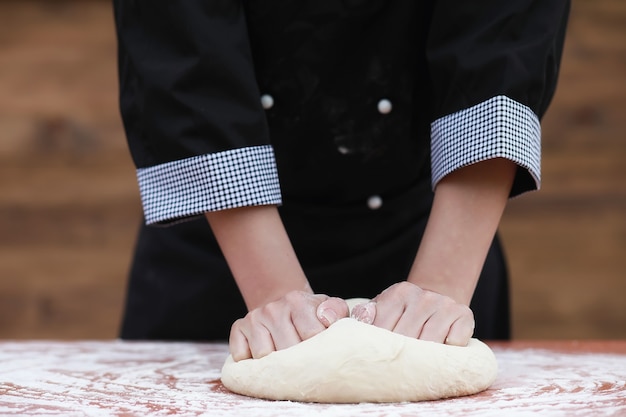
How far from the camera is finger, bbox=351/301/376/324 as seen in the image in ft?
2.36

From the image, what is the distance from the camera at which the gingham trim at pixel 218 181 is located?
30.2 inches

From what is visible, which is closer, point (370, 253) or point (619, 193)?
point (370, 253)

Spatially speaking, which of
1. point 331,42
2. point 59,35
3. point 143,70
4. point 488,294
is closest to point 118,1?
point 143,70

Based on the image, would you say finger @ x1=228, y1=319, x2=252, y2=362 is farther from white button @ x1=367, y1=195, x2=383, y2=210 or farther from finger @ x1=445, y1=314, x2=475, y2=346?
white button @ x1=367, y1=195, x2=383, y2=210

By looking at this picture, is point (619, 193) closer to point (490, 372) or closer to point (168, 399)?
point (490, 372)

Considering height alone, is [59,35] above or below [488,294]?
above

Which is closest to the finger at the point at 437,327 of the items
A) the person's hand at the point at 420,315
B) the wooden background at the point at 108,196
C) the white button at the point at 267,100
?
the person's hand at the point at 420,315

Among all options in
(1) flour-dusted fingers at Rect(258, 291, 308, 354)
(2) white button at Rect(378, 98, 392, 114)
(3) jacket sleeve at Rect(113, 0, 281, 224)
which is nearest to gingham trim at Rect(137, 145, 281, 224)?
(3) jacket sleeve at Rect(113, 0, 281, 224)

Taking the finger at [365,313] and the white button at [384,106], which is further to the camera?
the white button at [384,106]

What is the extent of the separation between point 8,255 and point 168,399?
4.65 ft

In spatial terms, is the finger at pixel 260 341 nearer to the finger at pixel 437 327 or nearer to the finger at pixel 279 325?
the finger at pixel 279 325

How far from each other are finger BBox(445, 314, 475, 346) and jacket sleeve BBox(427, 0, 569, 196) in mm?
151

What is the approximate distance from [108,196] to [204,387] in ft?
4.23

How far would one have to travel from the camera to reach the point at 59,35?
196 cm
